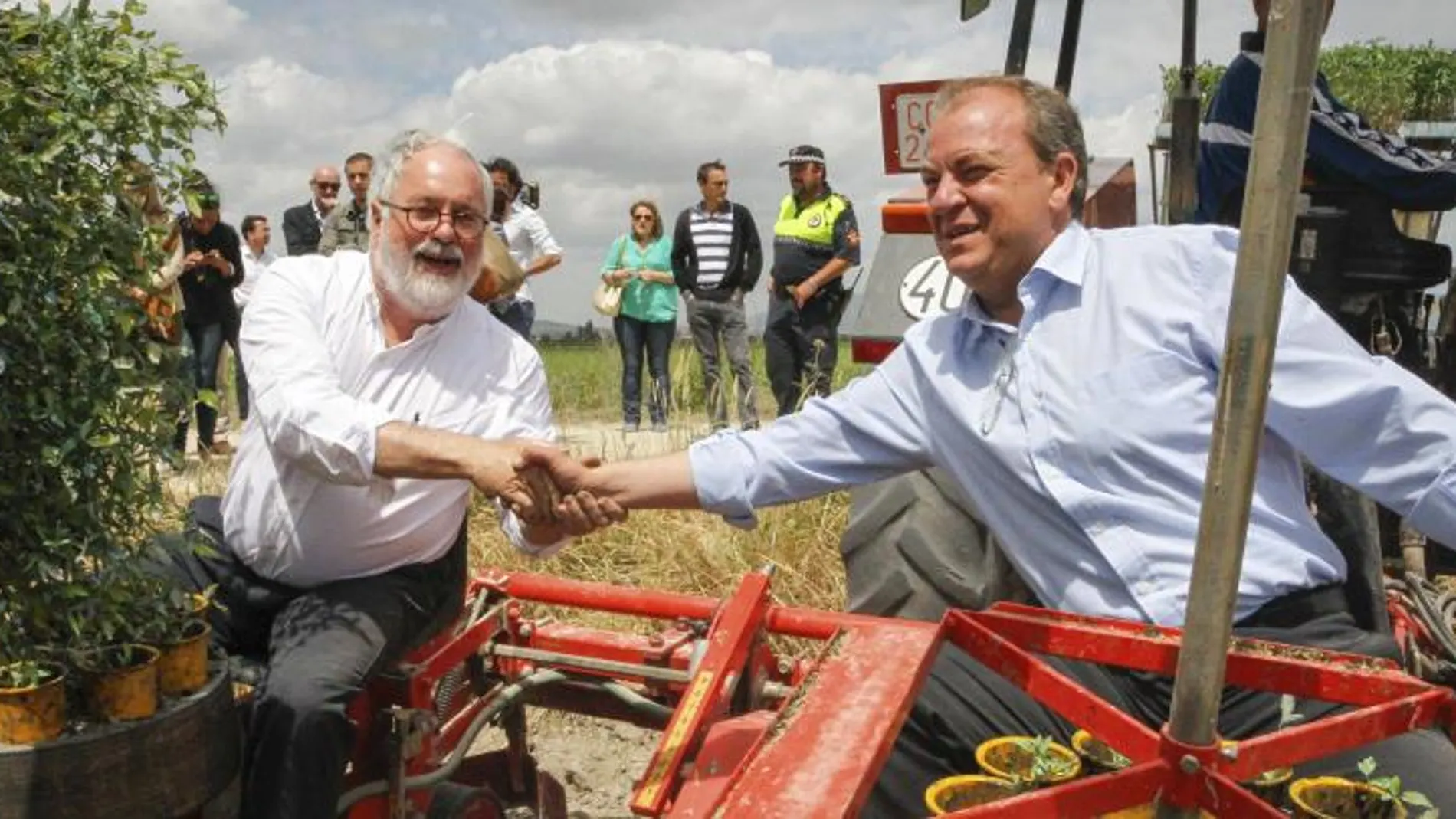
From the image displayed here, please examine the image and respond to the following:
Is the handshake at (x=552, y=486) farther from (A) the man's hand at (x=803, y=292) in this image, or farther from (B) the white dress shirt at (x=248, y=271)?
(B) the white dress shirt at (x=248, y=271)

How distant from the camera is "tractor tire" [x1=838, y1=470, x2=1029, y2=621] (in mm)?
3061

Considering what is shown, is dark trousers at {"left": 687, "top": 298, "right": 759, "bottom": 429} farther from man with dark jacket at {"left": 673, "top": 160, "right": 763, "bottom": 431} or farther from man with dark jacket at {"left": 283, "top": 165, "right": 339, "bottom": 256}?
man with dark jacket at {"left": 283, "top": 165, "right": 339, "bottom": 256}

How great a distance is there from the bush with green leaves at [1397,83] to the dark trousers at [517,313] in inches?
203

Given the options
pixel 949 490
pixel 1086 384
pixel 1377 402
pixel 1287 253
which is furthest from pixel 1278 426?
pixel 1287 253

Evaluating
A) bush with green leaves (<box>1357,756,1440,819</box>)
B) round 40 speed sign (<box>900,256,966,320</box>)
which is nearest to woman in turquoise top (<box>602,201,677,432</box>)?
round 40 speed sign (<box>900,256,966,320</box>)

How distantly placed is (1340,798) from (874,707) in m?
0.54

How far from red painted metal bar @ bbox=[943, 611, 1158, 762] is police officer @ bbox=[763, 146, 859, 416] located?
610 cm

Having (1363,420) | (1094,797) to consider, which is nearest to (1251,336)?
(1094,797)

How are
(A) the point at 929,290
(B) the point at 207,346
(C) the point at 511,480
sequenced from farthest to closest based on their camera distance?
(B) the point at 207,346 < (A) the point at 929,290 < (C) the point at 511,480

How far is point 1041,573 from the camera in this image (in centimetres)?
246

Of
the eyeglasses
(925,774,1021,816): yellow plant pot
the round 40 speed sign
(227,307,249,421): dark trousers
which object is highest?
the eyeglasses

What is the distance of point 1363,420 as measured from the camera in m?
2.21

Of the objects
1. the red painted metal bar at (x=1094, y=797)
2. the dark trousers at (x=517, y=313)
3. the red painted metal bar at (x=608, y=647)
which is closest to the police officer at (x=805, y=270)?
the dark trousers at (x=517, y=313)

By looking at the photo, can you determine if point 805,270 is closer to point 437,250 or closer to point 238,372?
point 238,372
